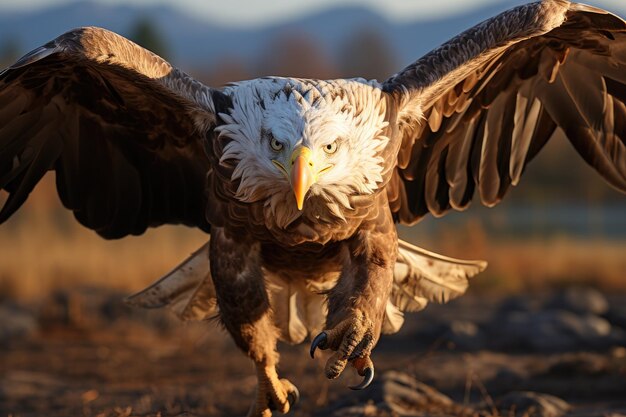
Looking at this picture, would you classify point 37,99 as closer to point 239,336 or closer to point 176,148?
point 176,148

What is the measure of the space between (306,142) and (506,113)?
80.1 inches

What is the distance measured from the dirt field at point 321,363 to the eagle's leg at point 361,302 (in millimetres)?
939

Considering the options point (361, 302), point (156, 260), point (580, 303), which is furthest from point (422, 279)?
point (156, 260)

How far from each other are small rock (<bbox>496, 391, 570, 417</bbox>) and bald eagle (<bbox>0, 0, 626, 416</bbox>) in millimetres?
753

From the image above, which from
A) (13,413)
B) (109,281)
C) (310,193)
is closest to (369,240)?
(310,193)

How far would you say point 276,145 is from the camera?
4.75 metres

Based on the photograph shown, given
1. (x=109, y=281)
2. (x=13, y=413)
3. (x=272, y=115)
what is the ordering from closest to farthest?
(x=272, y=115)
(x=13, y=413)
(x=109, y=281)

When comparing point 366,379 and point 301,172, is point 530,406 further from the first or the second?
point 301,172

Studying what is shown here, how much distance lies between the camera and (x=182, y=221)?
258 inches

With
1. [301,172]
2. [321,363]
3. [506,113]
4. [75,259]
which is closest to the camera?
[301,172]

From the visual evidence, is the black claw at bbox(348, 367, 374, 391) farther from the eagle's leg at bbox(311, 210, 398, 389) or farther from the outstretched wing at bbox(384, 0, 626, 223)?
the outstretched wing at bbox(384, 0, 626, 223)

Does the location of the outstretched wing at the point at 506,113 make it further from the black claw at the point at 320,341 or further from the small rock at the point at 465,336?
the small rock at the point at 465,336

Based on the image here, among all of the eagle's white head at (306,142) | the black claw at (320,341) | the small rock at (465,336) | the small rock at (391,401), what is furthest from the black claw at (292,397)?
the small rock at (465,336)

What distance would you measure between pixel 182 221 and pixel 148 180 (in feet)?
1.15
